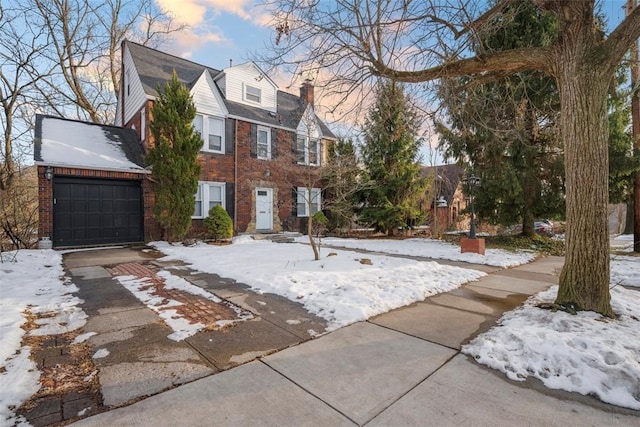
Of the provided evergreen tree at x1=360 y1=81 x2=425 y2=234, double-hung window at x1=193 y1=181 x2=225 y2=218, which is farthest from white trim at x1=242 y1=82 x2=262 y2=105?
evergreen tree at x1=360 y1=81 x2=425 y2=234

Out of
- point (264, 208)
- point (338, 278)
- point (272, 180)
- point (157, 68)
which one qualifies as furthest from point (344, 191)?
point (157, 68)

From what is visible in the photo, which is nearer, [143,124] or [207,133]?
[143,124]

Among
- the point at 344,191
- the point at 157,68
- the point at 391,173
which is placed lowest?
the point at 344,191

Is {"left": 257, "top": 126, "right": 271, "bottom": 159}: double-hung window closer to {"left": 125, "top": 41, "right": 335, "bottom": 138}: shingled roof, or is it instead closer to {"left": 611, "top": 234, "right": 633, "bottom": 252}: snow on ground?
{"left": 125, "top": 41, "right": 335, "bottom": 138}: shingled roof

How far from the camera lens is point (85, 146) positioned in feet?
36.3

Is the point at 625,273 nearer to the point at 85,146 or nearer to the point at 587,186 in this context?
the point at 587,186

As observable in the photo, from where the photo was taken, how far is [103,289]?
5.05 meters

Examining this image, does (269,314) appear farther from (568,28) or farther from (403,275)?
(568,28)

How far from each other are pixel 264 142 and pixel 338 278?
1071 cm

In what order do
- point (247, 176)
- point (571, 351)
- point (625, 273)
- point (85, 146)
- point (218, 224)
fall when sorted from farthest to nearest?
point (247, 176) < point (218, 224) < point (85, 146) < point (625, 273) < point (571, 351)

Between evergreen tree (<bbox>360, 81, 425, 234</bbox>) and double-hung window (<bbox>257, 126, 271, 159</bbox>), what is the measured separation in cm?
456

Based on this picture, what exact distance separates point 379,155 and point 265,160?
5284 mm

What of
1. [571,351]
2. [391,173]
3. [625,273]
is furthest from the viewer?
[391,173]

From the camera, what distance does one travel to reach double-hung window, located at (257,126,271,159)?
572 inches
